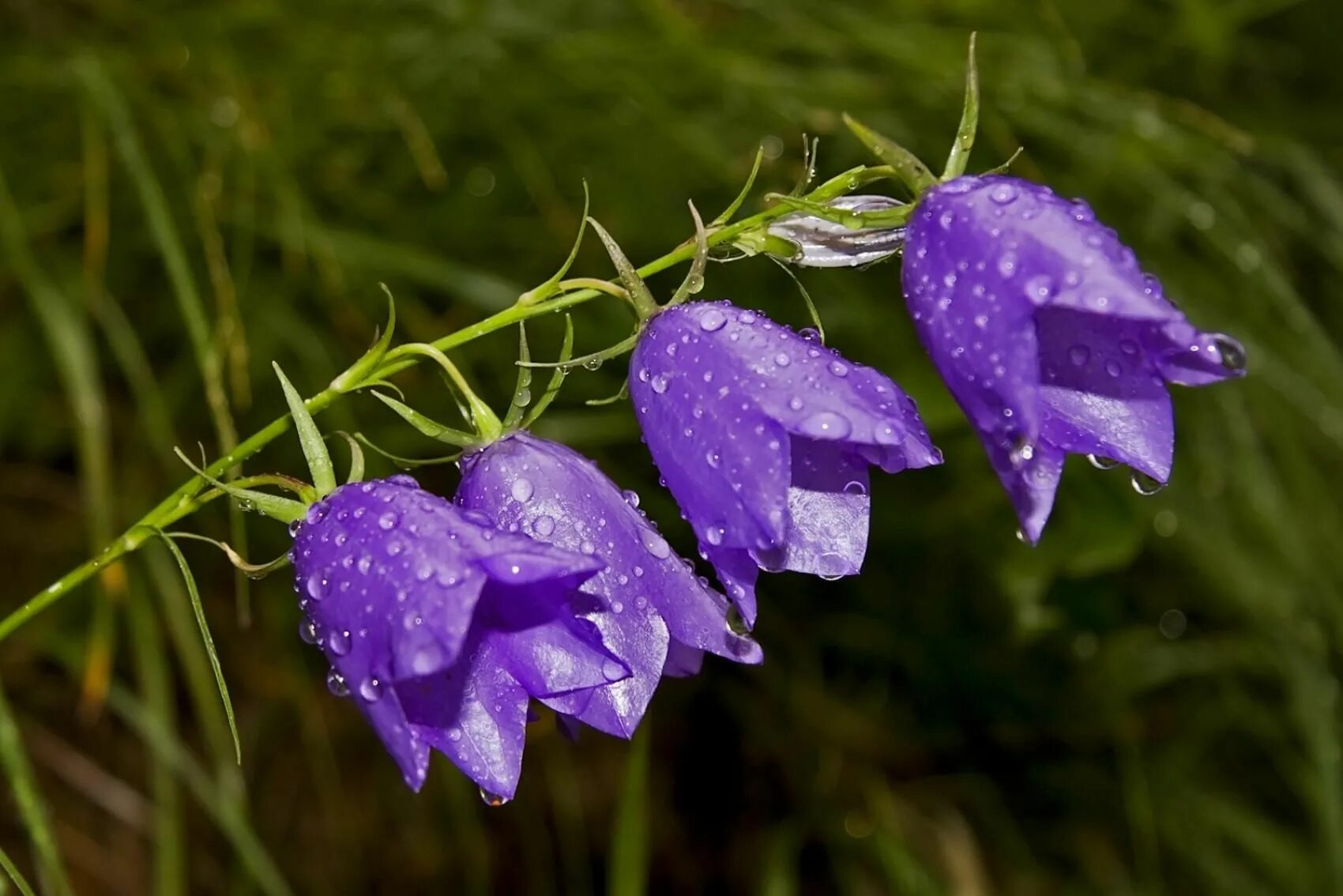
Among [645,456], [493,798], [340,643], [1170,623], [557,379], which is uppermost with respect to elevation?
[557,379]

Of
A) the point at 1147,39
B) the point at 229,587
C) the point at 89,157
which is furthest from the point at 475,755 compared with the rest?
the point at 1147,39

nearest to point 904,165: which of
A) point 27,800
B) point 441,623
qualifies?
point 441,623

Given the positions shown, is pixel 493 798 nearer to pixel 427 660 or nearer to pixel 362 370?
pixel 427 660

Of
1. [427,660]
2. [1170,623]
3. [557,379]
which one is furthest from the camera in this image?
[1170,623]

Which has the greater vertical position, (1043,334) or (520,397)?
(1043,334)

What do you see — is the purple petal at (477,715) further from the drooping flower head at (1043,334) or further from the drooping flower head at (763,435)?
the drooping flower head at (1043,334)

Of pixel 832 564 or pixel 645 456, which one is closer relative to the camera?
pixel 832 564

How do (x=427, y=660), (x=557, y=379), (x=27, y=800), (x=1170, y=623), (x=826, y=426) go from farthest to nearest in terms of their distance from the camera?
1. (x=1170, y=623)
2. (x=27, y=800)
3. (x=557, y=379)
4. (x=826, y=426)
5. (x=427, y=660)
